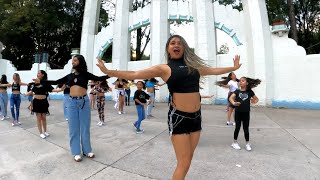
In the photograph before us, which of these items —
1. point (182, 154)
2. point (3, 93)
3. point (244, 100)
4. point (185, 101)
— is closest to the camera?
point (182, 154)

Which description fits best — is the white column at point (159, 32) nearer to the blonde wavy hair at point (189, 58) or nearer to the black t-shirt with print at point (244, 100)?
the black t-shirt with print at point (244, 100)

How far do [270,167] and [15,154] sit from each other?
4.65m

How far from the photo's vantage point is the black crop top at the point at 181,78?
2904 mm

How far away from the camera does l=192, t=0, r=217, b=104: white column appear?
13945 mm

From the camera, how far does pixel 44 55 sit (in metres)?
19.3

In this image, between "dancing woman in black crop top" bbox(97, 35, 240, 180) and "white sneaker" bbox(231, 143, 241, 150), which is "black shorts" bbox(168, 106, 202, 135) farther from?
"white sneaker" bbox(231, 143, 241, 150)

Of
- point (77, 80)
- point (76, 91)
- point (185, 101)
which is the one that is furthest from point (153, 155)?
point (185, 101)

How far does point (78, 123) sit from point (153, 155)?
1.50 m

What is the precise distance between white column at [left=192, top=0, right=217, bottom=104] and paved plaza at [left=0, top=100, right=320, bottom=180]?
6.43 m

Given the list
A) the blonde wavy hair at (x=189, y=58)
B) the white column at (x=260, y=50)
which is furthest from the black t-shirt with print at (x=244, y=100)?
the white column at (x=260, y=50)

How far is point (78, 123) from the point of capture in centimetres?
481

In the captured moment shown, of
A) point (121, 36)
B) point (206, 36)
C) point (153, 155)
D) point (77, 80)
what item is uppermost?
point (121, 36)

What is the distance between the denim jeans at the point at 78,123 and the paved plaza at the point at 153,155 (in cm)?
27

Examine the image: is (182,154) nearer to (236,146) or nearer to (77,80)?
(77,80)
